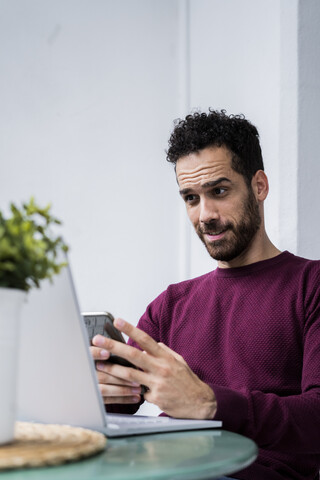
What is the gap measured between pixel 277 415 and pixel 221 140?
827 millimetres

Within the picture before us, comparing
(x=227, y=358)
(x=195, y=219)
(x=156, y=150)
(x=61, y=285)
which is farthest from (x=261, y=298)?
(x=156, y=150)

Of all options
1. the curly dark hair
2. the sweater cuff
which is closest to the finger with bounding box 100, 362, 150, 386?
the sweater cuff

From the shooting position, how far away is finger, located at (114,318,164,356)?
974 mm

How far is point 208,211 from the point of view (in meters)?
1.68

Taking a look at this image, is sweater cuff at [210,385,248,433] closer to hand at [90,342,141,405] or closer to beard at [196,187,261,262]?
hand at [90,342,141,405]

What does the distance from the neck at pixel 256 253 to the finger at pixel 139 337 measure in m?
0.71

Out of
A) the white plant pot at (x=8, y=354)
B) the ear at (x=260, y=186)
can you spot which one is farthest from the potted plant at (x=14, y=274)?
the ear at (x=260, y=186)

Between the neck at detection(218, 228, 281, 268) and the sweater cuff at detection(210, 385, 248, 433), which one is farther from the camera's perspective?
the neck at detection(218, 228, 281, 268)

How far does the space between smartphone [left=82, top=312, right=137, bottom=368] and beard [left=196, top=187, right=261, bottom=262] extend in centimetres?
62

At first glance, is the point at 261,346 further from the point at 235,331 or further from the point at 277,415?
the point at 277,415

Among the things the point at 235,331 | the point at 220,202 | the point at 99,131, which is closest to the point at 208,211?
the point at 220,202

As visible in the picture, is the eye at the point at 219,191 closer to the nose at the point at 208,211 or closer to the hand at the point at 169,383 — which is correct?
the nose at the point at 208,211

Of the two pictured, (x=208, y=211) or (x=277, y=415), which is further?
(x=208, y=211)

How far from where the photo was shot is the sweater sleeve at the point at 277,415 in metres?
1.08
